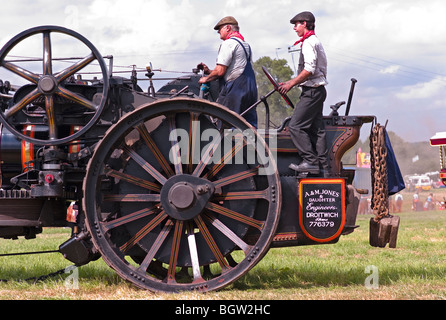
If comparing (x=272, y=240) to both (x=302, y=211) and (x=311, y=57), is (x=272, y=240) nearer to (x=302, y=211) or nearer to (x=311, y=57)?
(x=302, y=211)

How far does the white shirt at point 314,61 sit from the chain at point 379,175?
0.89 meters

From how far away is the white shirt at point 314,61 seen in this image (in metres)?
6.46

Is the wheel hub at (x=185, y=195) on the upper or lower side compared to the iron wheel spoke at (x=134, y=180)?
lower

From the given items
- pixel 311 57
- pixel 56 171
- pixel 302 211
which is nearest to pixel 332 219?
pixel 302 211

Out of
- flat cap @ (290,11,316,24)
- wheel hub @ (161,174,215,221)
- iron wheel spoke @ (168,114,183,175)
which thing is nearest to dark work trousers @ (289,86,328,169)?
flat cap @ (290,11,316,24)

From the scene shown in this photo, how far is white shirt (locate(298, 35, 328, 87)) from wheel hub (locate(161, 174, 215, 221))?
161 cm

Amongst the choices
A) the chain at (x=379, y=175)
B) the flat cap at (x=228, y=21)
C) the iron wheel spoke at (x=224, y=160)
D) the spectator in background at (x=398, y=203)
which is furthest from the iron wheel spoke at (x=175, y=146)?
the spectator in background at (x=398, y=203)

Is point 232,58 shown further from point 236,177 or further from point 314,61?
point 236,177

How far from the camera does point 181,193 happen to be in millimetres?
6152

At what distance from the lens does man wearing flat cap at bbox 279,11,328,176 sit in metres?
6.48

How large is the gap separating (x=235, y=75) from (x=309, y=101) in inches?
34.7

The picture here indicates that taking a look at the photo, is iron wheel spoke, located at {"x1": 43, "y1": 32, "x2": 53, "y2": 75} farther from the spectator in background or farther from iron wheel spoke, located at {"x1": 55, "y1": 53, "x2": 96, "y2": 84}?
the spectator in background

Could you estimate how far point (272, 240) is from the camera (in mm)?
6129

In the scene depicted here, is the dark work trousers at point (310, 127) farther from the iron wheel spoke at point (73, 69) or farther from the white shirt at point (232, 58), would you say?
the iron wheel spoke at point (73, 69)
